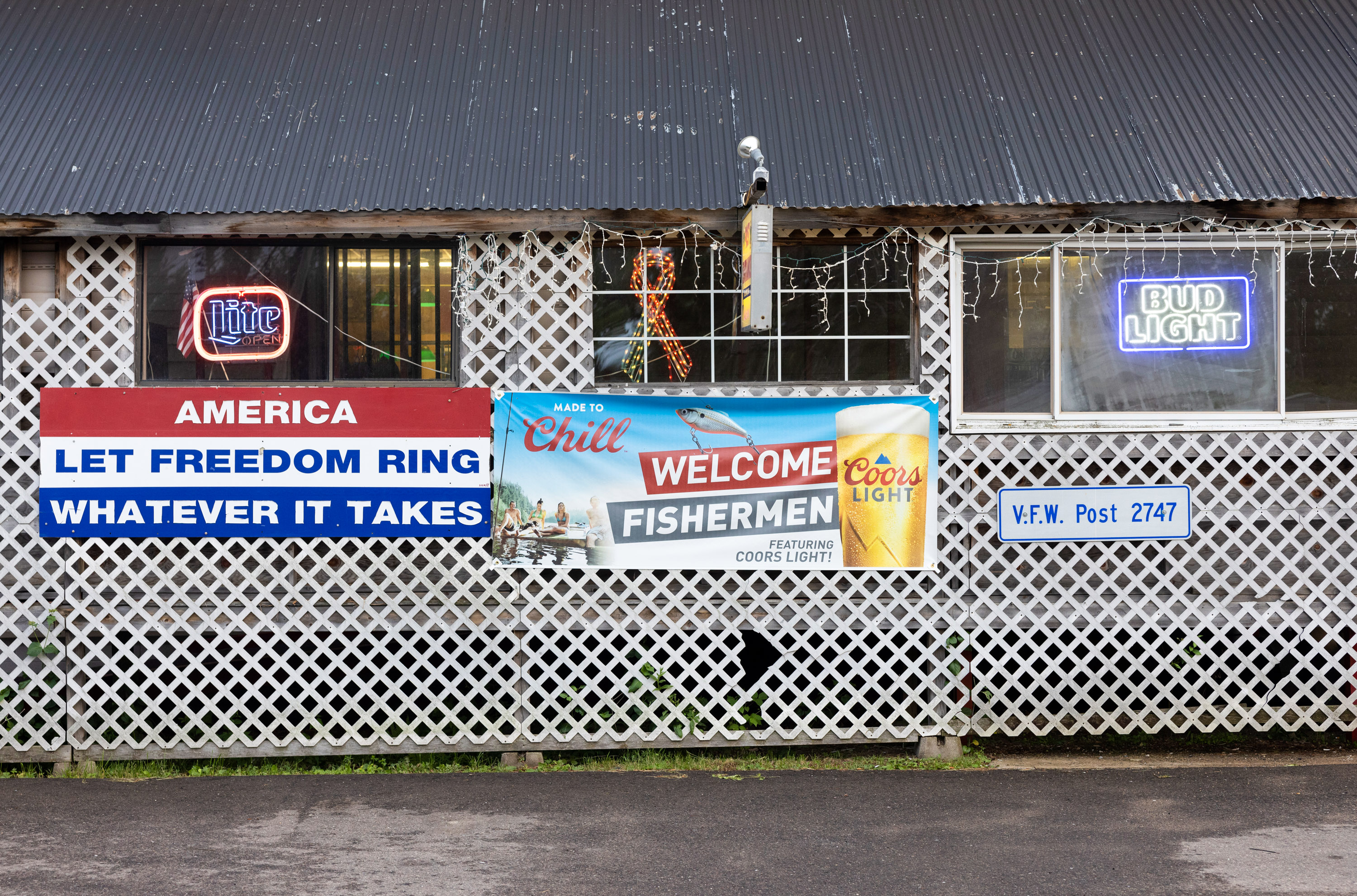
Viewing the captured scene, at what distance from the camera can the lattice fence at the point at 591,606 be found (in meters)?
6.33

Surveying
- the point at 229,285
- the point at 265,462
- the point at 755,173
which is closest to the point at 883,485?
the point at 755,173

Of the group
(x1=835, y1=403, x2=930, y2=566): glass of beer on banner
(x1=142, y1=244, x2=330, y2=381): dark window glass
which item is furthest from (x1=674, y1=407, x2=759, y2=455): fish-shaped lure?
(x1=142, y1=244, x2=330, y2=381): dark window glass

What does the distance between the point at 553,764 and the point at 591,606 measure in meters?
0.99

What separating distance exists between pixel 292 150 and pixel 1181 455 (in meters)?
5.62

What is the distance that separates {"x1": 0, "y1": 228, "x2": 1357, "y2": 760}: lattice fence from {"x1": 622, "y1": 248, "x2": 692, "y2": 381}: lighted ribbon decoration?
0.33 m

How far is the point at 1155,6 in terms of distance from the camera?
750cm

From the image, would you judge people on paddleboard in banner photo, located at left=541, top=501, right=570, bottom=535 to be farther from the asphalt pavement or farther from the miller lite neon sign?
the miller lite neon sign

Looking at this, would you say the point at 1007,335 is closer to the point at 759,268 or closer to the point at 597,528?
the point at 759,268

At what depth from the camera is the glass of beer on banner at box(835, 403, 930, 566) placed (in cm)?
645

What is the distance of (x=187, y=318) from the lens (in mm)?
6449

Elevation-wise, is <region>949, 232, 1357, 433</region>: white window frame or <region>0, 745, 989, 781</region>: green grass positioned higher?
<region>949, 232, 1357, 433</region>: white window frame

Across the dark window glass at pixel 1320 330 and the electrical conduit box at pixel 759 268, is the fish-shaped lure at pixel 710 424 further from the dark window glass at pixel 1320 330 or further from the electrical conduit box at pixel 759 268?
the dark window glass at pixel 1320 330

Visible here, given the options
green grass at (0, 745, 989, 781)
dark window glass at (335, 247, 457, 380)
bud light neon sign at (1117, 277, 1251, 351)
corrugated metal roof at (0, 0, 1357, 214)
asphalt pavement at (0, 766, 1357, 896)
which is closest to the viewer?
asphalt pavement at (0, 766, 1357, 896)

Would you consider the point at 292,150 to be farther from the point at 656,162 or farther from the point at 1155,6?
the point at 1155,6
